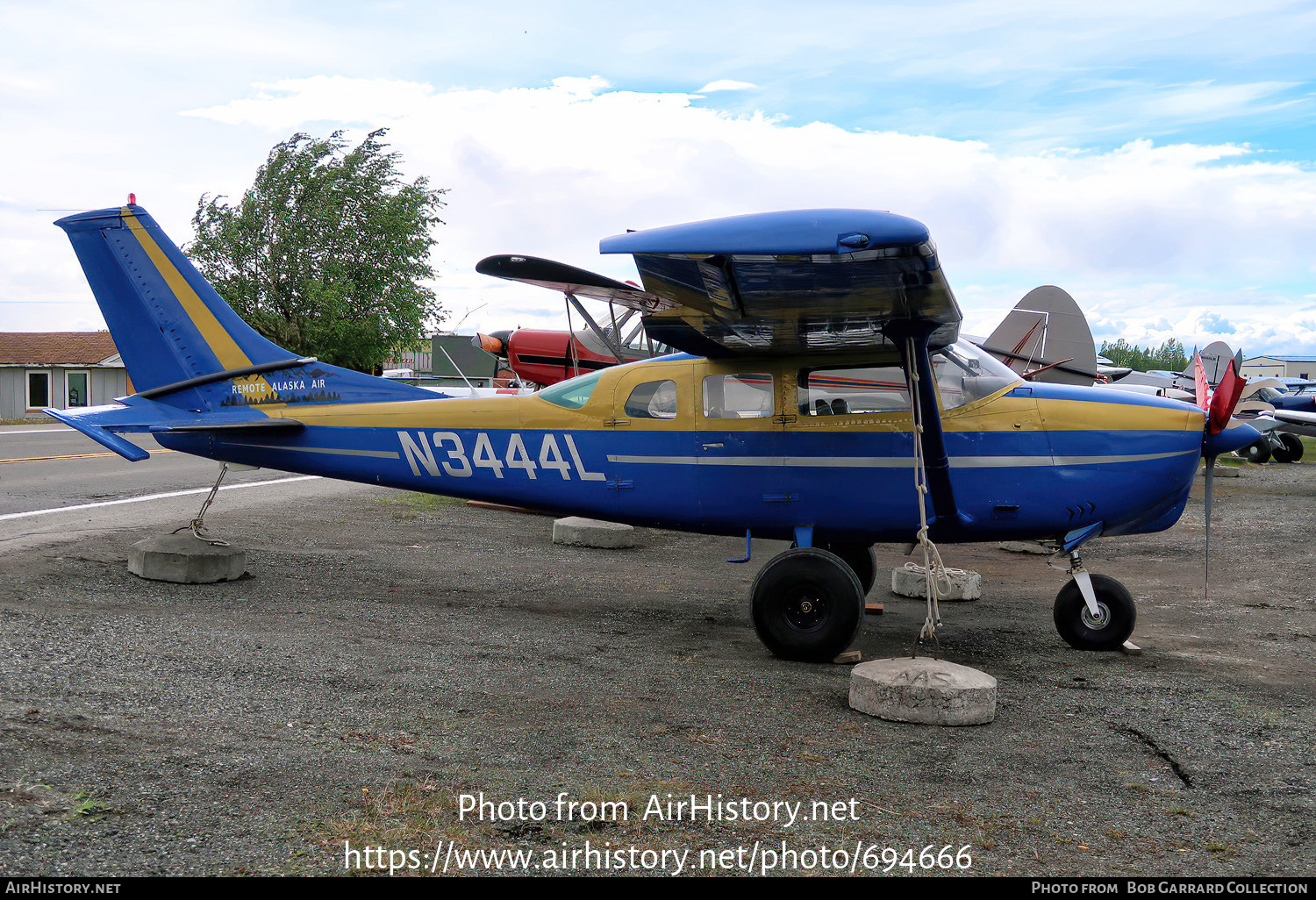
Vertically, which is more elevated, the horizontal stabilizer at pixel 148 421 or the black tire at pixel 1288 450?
the horizontal stabilizer at pixel 148 421

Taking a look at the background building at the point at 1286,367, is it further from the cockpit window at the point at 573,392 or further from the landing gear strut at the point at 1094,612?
the cockpit window at the point at 573,392

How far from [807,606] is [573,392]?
8.49 feet

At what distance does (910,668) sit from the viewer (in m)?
5.46

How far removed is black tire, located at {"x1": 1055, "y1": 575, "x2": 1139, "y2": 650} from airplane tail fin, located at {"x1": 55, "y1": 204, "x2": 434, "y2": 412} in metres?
5.56

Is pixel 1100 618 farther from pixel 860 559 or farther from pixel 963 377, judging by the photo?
pixel 860 559

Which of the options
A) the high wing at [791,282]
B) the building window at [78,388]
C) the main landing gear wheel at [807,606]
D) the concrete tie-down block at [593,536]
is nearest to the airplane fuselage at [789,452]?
the high wing at [791,282]

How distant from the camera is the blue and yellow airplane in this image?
21.6ft

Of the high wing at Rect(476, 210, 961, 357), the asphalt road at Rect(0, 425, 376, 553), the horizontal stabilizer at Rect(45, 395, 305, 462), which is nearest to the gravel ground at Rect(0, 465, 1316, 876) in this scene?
the horizontal stabilizer at Rect(45, 395, 305, 462)

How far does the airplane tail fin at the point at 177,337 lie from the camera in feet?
27.0

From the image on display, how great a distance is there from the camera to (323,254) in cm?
3638

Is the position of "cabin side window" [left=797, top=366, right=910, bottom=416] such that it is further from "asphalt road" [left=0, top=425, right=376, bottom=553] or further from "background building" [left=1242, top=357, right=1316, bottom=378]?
"background building" [left=1242, top=357, right=1316, bottom=378]

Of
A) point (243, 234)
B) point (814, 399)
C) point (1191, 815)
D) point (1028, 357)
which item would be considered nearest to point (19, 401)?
point (243, 234)

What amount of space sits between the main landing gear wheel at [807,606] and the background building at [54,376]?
5182 centimetres
